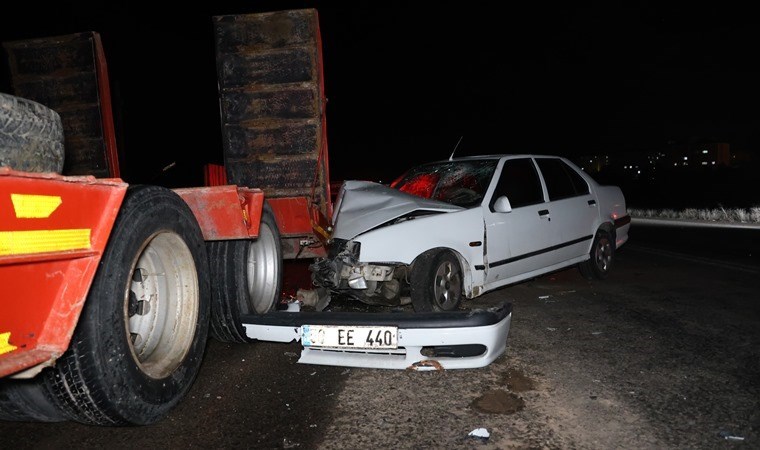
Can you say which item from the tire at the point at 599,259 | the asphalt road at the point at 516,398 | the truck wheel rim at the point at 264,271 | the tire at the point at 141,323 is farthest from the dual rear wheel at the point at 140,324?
the tire at the point at 599,259

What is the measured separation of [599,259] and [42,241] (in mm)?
6379

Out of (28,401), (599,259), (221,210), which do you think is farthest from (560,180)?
(28,401)

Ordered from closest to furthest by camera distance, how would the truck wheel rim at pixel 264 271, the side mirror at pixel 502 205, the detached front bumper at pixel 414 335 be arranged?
1. the detached front bumper at pixel 414 335
2. the truck wheel rim at pixel 264 271
3. the side mirror at pixel 502 205

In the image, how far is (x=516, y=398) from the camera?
9.98 ft

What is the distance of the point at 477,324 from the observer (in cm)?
305

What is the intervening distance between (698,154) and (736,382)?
107326 mm

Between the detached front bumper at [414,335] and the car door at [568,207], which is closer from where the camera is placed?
the detached front bumper at [414,335]

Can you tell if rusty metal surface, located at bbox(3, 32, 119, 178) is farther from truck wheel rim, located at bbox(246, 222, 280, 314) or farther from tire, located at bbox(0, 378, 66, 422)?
tire, located at bbox(0, 378, 66, 422)

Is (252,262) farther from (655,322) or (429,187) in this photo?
(655,322)

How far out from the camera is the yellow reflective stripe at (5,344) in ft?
5.61

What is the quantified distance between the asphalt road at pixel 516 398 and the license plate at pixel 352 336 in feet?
1.06

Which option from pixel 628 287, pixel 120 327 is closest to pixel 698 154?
pixel 628 287

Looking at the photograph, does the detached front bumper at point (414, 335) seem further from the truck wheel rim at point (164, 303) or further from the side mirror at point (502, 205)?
the side mirror at point (502, 205)

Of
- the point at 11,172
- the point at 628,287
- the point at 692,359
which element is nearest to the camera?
the point at 11,172
